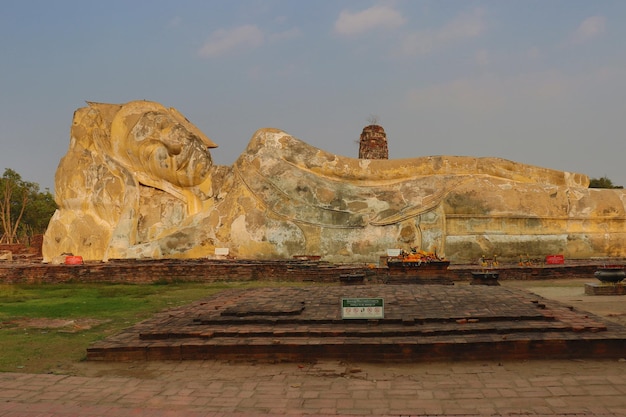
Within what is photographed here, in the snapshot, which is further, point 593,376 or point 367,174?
point 367,174

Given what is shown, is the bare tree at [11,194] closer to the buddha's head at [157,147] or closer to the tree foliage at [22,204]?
the tree foliage at [22,204]

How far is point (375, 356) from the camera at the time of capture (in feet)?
14.8

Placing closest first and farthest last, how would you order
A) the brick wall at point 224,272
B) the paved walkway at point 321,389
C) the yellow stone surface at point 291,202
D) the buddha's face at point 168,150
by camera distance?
the paved walkway at point 321,389, the brick wall at point 224,272, the yellow stone surface at point 291,202, the buddha's face at point 168,150

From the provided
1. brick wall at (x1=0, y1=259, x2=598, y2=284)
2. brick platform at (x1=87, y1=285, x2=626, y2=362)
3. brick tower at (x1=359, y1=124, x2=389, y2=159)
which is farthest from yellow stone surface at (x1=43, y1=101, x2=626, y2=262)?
brick tower at (x1=359, y1=124, x2=389, y2=159)

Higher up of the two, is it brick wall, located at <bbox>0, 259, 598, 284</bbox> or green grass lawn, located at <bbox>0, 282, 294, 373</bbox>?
brick wall, located at <bbox>0, 259, 598, 284</bbox>

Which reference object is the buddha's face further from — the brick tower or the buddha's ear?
the brick tower

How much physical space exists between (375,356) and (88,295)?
6584 mm

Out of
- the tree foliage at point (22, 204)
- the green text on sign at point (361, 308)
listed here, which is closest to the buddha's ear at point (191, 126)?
the green text on sign at point (361, 308)

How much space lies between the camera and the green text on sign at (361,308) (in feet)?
16.6

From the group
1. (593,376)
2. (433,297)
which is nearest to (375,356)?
(593,376)

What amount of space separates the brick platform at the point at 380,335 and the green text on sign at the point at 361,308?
110 mm

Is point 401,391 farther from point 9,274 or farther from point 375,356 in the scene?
point 9,274

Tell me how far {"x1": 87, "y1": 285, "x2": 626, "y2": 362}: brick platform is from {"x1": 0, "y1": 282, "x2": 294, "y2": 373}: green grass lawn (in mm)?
507

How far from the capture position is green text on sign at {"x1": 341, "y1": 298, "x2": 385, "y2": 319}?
5.06m
